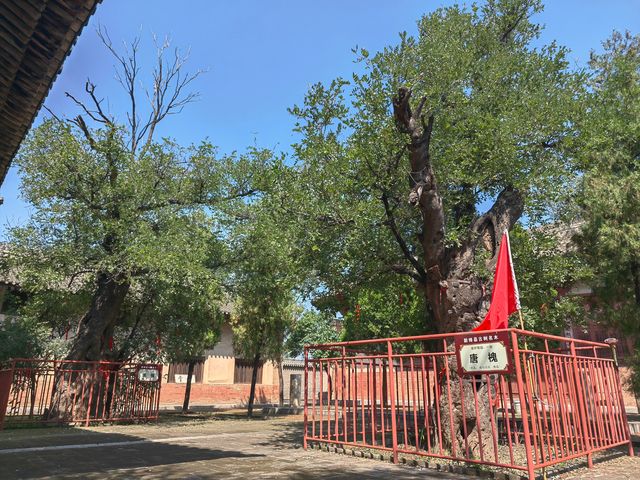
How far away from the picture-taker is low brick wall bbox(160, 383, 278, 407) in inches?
910

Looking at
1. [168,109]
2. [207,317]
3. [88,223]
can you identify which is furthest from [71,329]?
[168,109]

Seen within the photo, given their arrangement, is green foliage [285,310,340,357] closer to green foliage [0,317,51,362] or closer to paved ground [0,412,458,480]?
green foliage [0,317,51,362]

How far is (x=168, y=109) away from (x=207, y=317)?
789cm

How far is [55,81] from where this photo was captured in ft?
13.0

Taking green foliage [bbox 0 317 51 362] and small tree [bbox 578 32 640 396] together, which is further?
green foliage [bbox 0 317 51 362]

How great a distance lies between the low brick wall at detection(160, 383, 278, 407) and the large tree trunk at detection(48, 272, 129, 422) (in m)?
9.22

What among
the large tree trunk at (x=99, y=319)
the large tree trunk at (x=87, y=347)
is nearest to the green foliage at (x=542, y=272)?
the large tree trunk at (x=87, y=347)

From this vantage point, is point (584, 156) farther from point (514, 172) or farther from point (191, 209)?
point (191, 209)

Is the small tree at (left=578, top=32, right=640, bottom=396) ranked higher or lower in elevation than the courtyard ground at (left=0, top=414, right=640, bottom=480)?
higher

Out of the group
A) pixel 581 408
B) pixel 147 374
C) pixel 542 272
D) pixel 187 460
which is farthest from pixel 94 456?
pixel 542 272

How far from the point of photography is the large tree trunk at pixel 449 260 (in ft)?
25.1

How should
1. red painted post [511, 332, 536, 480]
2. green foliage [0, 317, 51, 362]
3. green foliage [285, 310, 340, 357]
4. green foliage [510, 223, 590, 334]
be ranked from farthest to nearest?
green foliage [285, 310, 340, 357], green foliage [0, 317, 51, 362], green foliage [510, 223, 590, 334], red painted post [511, 332, 536, 480]

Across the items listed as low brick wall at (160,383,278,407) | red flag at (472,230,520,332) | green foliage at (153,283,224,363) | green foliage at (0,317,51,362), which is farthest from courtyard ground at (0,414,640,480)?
low brick wall at (160,383,278,407)

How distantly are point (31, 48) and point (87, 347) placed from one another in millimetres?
12153
